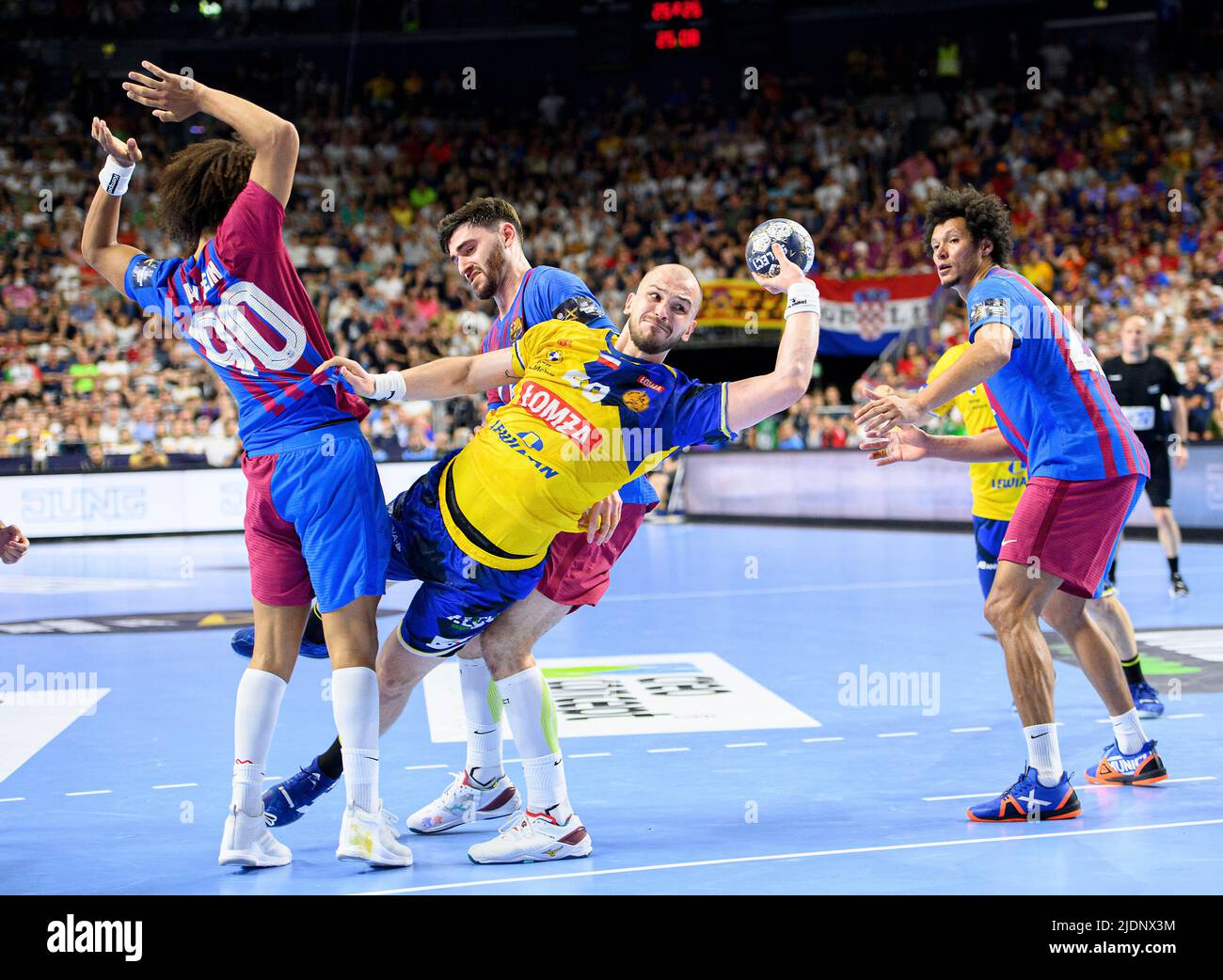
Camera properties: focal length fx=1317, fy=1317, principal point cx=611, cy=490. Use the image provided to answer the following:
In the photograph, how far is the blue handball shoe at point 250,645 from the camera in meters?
4.17

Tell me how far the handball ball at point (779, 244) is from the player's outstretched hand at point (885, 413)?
0.47 metres

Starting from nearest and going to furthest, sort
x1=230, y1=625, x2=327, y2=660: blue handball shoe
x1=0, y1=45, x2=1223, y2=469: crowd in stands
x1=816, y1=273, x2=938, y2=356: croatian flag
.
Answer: x1=230, y1=625, x2=327, y2=660: blue handball shoe < x1=0, y1=45, x2=1223, y2=469: crowd in stands < x1=816, y1=273, x2=938, y2=356: croatian flag

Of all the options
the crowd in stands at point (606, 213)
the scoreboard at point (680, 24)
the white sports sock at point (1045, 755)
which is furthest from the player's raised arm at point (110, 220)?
the scoreboard at point (680, 24)

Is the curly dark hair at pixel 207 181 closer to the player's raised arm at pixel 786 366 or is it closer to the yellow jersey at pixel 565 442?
the yellow jersey at pixel 565 442

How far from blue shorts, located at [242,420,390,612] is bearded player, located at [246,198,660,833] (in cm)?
27

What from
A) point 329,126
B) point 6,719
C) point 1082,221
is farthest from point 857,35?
point 6,719

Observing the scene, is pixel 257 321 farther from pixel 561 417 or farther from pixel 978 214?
pixel 978 214

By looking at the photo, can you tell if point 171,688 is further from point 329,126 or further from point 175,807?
point 329,126

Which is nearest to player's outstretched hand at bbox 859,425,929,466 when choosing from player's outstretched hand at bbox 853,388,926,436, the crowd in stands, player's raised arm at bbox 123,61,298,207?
player's outstretched hand at bbox 853,388,926,436

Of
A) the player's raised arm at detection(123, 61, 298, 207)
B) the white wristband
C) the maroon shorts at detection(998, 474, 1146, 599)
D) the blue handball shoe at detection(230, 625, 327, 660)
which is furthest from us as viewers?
A: the maroon shorts at detection(998, 474, 1146, 599)

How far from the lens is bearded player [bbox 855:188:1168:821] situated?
449 cm

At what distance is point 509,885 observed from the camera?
12.4 ft

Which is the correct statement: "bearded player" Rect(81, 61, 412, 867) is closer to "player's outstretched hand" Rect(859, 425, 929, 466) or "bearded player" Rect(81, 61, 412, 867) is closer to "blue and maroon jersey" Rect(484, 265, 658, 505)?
"blue and maroon jersey" Rect(484, 265, 658, 505)

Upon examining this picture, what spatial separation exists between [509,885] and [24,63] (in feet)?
82.0
